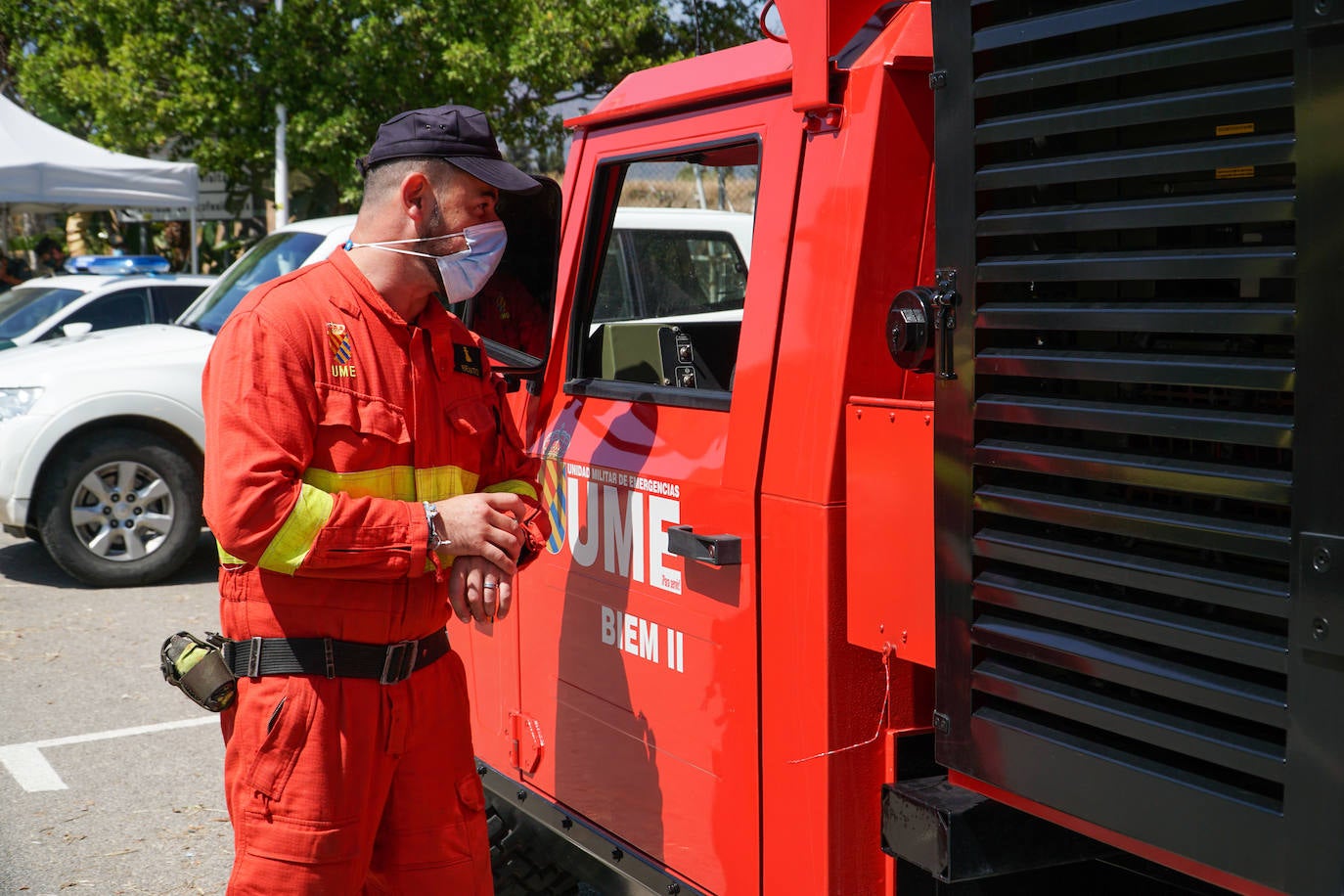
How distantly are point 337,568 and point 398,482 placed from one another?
0.74 feet

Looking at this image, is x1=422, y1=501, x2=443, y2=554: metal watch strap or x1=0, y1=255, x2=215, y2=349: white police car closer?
x1=422, y1=501, x2=443, y2=554: metal watch strap

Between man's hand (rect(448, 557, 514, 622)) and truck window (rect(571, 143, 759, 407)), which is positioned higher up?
truck window (rect(571, 143, 759, 407))

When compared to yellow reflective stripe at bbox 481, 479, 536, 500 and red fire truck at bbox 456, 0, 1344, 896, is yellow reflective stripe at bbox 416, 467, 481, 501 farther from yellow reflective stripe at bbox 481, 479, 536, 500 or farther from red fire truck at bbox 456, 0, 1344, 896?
red fire truck at bbox 456, 0, 1344, 896

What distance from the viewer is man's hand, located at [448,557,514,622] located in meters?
2.39

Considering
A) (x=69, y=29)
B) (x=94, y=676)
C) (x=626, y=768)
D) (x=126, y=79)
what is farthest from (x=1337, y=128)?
(x=69, y=29)

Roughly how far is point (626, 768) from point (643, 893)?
0.25m

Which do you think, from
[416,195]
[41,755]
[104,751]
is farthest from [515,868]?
[41,755]

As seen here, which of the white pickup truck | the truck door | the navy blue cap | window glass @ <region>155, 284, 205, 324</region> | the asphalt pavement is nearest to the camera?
the truck door

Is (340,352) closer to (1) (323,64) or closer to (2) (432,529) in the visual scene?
(2) (432,529)

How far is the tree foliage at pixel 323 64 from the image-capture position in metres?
16.2

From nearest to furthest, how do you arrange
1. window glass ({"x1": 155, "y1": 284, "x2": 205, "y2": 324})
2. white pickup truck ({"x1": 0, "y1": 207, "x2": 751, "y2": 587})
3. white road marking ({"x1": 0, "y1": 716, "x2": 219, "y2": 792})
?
1. white road marking ({"x1": 0, "y1": 716, "x2": 219, "y2": 792})
2. white pickup truck ({"x1": 0, "y1": 207, "x2": 751, "y2": 587})
3. window glass ({"x1": 155, "y1": 284, "x2": 205, "y2": 324})

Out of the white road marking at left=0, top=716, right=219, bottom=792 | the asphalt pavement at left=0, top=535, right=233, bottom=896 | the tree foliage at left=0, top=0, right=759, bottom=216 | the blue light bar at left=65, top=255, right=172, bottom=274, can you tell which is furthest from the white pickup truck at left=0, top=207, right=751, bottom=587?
the tree foliage at left=0, top=0, right=759, bottom=216

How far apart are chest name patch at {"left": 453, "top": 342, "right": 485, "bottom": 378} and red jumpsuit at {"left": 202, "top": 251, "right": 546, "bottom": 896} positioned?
0.07ft

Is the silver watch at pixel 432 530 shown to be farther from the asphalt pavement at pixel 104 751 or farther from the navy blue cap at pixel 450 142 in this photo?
the asphalt pavement at pixel 104 751
